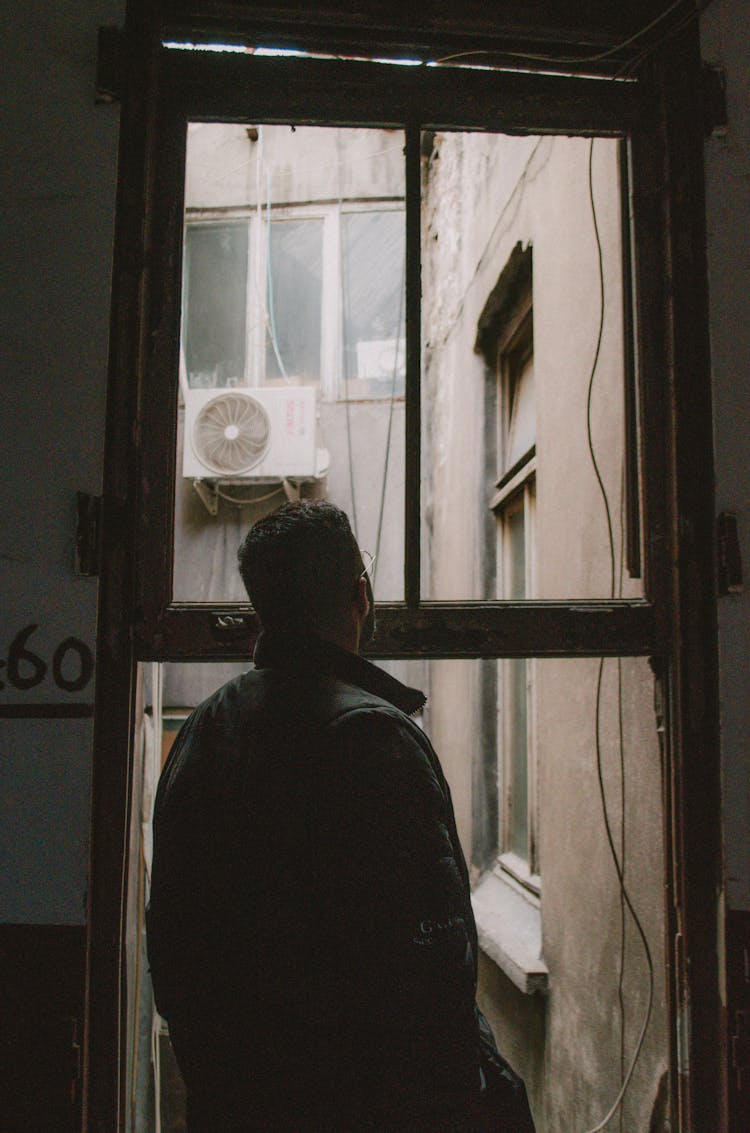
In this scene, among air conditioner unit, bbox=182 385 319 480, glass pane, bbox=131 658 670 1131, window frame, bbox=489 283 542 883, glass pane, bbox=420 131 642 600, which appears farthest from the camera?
air conditioner unit, bbox=182 385 319 480

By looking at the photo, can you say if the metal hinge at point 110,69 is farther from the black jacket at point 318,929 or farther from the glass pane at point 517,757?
the glass pane at point 517,757

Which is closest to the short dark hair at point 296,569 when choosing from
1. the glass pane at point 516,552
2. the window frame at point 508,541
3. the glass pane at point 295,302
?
the window frame at point 508,541

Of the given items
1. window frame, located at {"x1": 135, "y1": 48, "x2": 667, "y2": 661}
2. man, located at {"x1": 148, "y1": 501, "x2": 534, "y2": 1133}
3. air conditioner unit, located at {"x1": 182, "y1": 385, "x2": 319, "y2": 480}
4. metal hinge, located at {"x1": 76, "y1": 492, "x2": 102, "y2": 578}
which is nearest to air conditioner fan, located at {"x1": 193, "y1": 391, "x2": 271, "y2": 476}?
air conditioner unit, located at {"x1": 182, "y1": 385, "x2": 319, "y2": 480}

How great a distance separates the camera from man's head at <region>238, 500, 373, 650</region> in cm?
131

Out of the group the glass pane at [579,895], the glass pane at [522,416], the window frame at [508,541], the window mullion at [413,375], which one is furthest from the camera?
the glass pane at [522,416]

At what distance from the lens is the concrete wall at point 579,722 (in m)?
2.17

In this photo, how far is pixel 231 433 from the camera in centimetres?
606

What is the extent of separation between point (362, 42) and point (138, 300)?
757mm

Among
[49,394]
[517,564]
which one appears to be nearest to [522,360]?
[517,564]

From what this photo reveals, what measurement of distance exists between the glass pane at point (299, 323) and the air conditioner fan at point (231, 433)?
138 mm

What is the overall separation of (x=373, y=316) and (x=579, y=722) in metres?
4.93

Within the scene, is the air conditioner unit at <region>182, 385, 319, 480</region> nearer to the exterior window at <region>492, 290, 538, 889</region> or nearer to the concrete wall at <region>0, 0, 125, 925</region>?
the exterior window at <region>492, 290, 538, 889</region>

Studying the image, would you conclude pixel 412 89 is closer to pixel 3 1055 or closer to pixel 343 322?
pixel 3 1055

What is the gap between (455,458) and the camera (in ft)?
17.9
